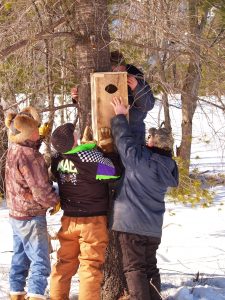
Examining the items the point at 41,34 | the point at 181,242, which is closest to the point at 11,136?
the point at 41,34

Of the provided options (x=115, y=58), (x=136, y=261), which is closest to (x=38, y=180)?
(x=136, y=261)

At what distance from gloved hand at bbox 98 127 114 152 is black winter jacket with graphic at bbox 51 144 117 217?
11 cm

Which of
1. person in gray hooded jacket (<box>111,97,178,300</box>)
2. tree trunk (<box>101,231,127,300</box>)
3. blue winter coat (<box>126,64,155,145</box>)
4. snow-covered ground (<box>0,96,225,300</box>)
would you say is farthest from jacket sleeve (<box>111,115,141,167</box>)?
tree trunk (<box>101,231,127,300</box>)

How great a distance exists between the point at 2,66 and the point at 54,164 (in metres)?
1.48

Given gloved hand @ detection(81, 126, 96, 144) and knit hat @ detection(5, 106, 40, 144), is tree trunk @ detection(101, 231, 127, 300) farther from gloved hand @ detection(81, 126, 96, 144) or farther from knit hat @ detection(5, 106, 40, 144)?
knit hat @ detection(5, 106, 40, 144)

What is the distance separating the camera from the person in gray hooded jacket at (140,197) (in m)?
3.43

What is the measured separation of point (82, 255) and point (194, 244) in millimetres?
4946

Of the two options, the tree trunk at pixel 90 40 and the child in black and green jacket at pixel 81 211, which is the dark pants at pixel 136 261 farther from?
the tree trunk at pixel 90 40

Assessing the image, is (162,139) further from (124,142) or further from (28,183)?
(28,183)

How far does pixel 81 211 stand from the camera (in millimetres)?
3447

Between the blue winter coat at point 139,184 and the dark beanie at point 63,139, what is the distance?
319 mm

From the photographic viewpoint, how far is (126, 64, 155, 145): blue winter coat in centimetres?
371

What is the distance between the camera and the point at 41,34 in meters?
3.77

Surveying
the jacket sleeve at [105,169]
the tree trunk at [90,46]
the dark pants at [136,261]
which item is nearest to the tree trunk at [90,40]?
the tree trunk at [90,46]
